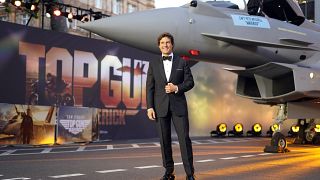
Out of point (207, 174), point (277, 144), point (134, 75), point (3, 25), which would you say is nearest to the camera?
point (207, 174)

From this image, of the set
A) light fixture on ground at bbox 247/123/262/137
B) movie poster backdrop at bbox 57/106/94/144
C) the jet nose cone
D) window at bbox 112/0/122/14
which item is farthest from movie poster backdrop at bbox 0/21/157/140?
window at bbox 112/0/122/14

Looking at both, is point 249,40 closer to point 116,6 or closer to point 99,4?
point 99,4

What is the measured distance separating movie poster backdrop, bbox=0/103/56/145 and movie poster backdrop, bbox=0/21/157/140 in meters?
0.33

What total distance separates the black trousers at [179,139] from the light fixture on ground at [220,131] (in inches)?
544

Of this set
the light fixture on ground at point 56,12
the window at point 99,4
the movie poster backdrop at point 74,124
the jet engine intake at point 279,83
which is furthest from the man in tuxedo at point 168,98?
the window at point 99,4

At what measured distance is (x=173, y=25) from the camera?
778 cm

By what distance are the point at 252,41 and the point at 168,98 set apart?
439 centimetres

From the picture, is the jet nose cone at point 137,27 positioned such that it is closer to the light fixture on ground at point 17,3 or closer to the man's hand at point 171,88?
the man's hand at point 171,88

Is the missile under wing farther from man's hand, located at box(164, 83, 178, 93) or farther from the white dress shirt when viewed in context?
man's hand, located at box(164, 83, 178, 93)

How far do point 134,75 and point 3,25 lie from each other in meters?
5.43

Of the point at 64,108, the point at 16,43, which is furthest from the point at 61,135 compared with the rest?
the point at 16,43

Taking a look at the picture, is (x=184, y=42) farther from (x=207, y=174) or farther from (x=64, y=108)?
(x=64, y=108)

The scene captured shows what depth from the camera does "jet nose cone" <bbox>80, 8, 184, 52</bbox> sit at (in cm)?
755

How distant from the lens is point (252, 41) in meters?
8.54
